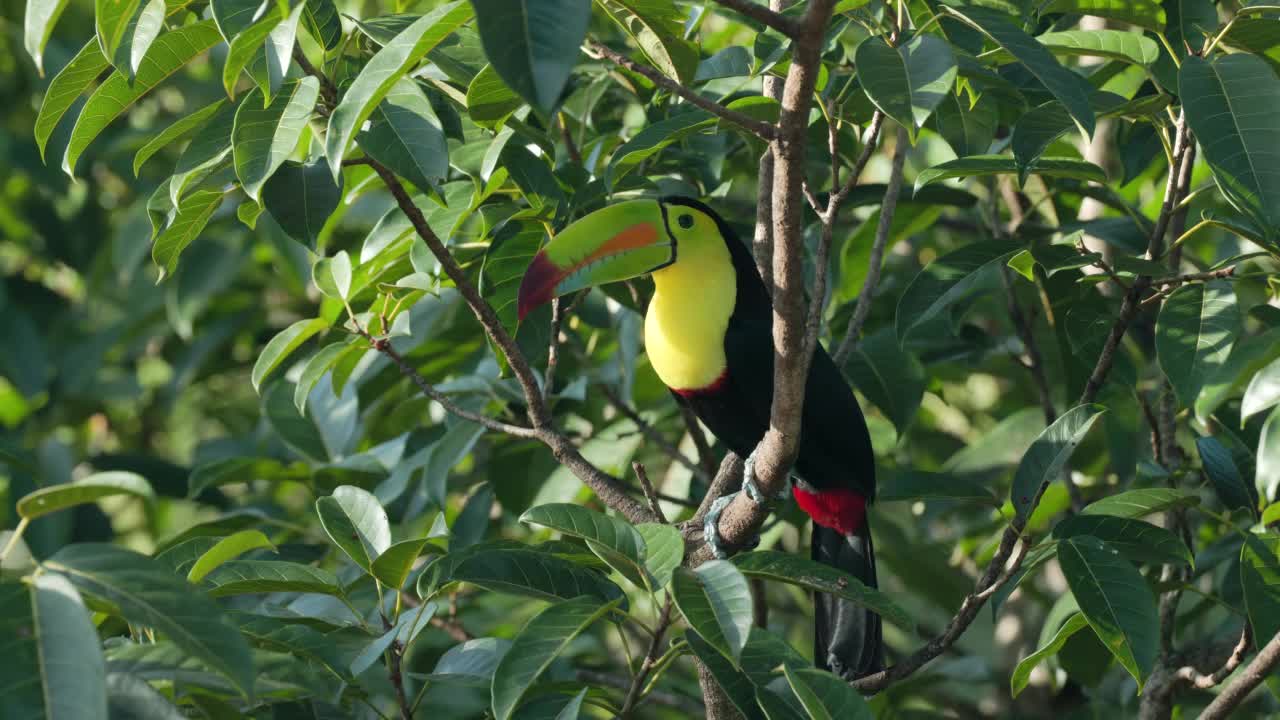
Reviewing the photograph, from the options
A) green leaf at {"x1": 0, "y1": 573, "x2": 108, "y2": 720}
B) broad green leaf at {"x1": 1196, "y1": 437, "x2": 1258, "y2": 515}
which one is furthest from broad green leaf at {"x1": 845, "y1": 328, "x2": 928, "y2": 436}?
green leaf at {"x1": 0, "y1": 573, "x2": 108, "y2": 720}

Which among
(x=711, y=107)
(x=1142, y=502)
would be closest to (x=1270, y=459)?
(x=1142, y=502)

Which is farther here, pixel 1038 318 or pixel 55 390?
pixel 55 390

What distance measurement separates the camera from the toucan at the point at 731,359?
9.51 ft

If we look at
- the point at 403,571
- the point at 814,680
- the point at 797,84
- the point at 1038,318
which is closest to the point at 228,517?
the point at 403,571

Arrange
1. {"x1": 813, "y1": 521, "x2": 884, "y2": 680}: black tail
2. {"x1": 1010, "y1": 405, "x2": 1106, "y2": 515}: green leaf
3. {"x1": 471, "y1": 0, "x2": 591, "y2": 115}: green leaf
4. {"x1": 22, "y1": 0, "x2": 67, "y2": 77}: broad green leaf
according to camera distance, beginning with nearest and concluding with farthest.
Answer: {"x1": 471, "y1": 0, "x2": 591, "y2": 115}: green leaf → {"x1": 22, "y1": 0, "x2": 67, "y2": 77}: broad green leaf → {"x1": 1010, "y1": 405, "x2": 1106, "y2": 515}: green leaf → {"x1": 813, "y1": 521, "x2": 884, "y2": 680}: black tail

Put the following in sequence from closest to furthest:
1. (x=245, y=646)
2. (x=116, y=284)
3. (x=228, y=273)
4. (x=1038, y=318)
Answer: (x=245, y=646), (x=1038, y=318), (x=228, y=273), (x=116, y=284)

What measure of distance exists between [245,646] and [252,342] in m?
3.49

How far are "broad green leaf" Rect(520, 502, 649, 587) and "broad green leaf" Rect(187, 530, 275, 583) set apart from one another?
16.3 inches

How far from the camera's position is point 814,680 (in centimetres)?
176

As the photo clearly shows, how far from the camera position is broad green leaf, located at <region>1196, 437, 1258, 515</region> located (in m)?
2.49

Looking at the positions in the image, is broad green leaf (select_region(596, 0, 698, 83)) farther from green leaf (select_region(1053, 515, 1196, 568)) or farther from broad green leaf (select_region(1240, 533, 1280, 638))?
broad green leaf (select_region(1240, 533, 1280, 638))

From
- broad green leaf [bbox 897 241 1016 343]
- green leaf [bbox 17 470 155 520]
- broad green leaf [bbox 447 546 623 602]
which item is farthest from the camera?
broad green leaf [bbox 897 241 1016 343]

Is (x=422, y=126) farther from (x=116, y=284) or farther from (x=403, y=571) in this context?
(x=116, y=284)

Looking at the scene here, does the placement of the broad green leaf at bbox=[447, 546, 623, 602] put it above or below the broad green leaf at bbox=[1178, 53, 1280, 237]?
below
